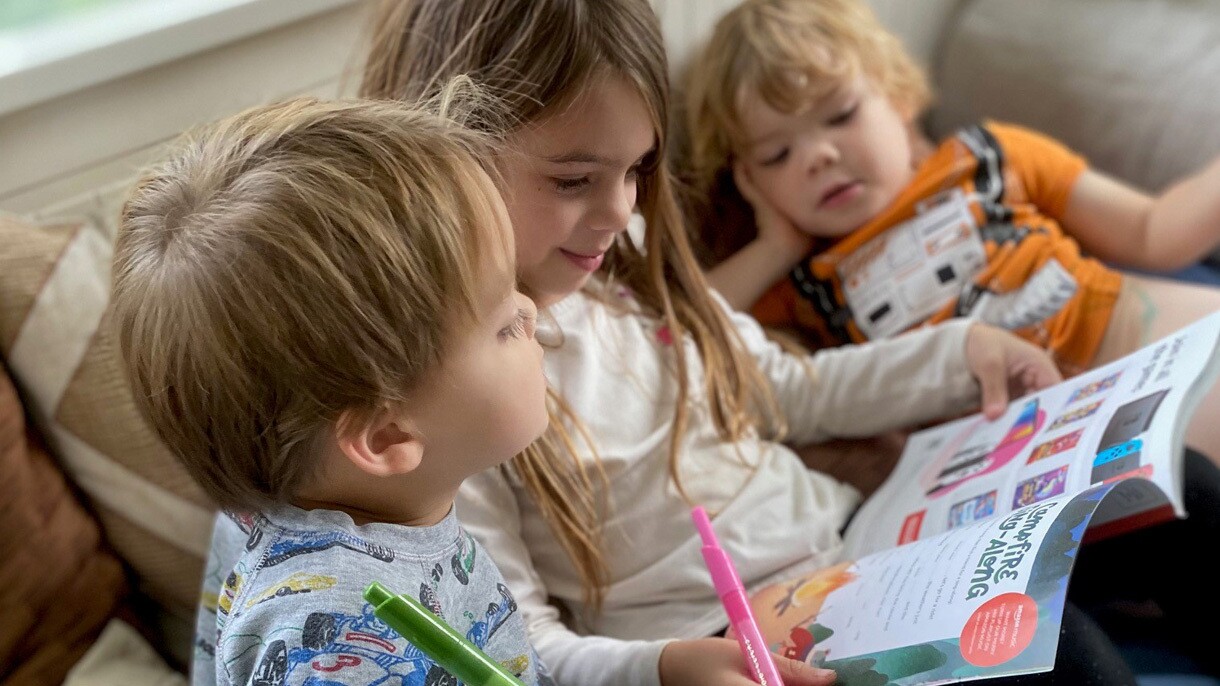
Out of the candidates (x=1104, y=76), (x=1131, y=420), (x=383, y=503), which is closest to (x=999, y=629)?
(x=1131, y=420)

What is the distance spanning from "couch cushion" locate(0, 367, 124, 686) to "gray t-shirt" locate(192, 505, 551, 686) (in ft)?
1.16

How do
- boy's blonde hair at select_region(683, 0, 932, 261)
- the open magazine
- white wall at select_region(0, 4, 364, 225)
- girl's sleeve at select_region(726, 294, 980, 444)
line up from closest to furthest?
the open magazine → white wall at select_region(0, 4, 364, 225) → girl's sleeve at select_region(726, 294, 980, 444) → boy's blonde hair at select_region(683, 0, 932, 261)

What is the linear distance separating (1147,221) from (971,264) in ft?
0.76

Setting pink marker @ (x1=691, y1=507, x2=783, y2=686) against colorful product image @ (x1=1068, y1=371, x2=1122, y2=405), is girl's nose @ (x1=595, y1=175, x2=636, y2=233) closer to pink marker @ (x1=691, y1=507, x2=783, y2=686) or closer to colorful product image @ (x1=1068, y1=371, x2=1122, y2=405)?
pink marker @ (x1=691, y1=507, x2=783, y2=686)

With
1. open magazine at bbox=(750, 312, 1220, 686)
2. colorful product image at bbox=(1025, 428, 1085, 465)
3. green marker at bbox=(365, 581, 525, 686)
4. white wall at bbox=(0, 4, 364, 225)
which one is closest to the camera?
green marker at bbox=(365, 581, 525, 686)

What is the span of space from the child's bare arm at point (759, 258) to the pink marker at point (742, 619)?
616mm

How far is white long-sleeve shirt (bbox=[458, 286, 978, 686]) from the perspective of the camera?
87 cm

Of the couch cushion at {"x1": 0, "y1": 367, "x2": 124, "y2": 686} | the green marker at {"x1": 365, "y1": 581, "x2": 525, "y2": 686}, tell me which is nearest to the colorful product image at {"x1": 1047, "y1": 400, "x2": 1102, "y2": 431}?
the green marker at {"x1": 365, "y1": 581, "x2": 525, "y2": 686}

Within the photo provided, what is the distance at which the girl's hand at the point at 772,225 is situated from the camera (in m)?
1.37

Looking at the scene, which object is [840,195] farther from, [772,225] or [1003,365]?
[1003,365]

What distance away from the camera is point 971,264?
1297 mm

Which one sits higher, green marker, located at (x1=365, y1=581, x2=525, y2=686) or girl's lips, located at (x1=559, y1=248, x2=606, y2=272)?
girl's lips, located at (x1=559, y1=248, x2=606, y2=272)

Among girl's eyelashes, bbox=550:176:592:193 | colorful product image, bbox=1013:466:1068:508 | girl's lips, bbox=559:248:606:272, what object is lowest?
colorful product image, bbox=1013:466:1068:508

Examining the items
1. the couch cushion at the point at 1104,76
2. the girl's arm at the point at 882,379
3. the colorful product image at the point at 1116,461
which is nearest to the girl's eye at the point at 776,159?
the girl's arm at the point at 882,379
